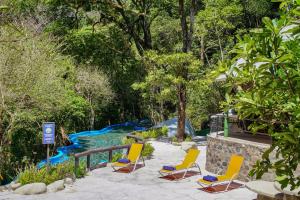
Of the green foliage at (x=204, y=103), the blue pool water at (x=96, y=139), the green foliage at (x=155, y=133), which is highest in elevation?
the green foliage at (x=204, y=103)

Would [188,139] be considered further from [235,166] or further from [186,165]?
[235,166]

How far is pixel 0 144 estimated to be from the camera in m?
15.2

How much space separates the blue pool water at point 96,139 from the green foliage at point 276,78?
16.4m

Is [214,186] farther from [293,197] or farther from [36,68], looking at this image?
[36,68]

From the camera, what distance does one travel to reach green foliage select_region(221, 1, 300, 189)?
267cm

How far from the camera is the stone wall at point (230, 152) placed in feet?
40.8

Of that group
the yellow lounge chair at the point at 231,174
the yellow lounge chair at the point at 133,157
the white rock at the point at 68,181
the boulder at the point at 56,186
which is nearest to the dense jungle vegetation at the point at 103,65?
the white rock at the point at 68,181

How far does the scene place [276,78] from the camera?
2.90 m

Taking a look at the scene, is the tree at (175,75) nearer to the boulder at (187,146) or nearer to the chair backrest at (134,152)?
the boulder at (187,146)

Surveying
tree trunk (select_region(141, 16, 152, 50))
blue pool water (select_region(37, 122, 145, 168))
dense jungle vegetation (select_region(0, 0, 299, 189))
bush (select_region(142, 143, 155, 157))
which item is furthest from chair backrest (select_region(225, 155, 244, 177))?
tree trunk (select_region(141, 16, 152, 50))

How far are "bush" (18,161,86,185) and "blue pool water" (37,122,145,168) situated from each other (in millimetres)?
5909

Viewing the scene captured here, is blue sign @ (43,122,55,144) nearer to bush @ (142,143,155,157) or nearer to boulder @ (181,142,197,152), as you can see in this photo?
bush @ (142,143,155,157)

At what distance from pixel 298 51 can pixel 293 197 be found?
17.9 ft

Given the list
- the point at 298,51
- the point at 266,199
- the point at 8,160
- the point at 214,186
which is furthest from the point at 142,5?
the point at 298,51
